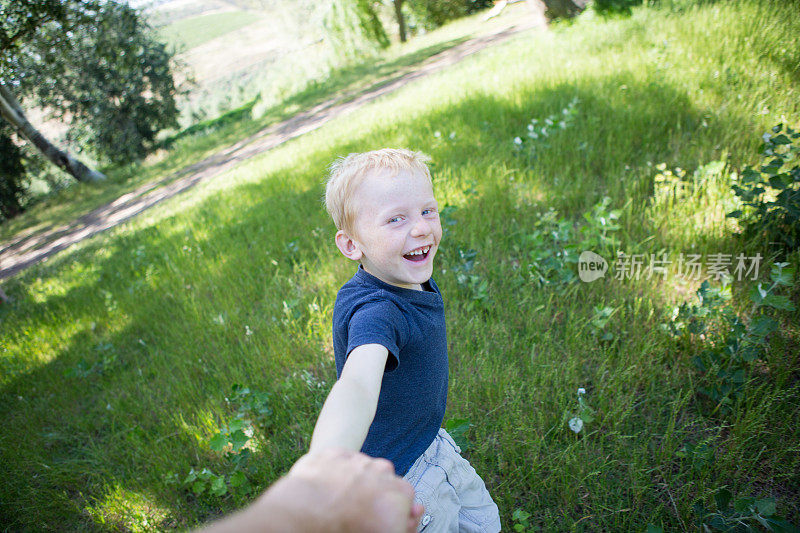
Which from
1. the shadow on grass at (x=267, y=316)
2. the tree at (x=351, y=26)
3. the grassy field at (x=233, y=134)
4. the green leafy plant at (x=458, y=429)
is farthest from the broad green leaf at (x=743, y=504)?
the tree at (x=351, y=26)

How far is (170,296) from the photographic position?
14.0 ft

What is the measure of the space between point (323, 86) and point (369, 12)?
4.66m

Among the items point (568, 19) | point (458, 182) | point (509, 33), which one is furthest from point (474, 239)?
point (509, 33)

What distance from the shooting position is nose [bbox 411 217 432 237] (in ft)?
4.33

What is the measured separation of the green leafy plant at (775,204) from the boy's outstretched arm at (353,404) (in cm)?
255

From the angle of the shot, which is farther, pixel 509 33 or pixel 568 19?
pixel 509 33

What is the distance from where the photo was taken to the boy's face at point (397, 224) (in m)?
1.33

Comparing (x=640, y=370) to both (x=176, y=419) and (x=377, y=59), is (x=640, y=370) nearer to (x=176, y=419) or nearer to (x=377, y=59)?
(x=176, y=419)

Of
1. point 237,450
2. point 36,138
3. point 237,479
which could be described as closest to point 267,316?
point 237,450

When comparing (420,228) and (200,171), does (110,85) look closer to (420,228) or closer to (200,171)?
(200,171)

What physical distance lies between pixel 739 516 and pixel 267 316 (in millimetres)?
2959

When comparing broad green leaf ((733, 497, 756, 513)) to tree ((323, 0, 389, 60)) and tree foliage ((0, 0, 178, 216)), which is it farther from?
tree ((323, 0, 389, 60))

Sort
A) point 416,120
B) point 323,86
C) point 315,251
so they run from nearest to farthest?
point 315,251
point 416,120
point 323,86

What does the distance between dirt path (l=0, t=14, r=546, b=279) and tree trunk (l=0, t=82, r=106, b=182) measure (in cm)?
301
